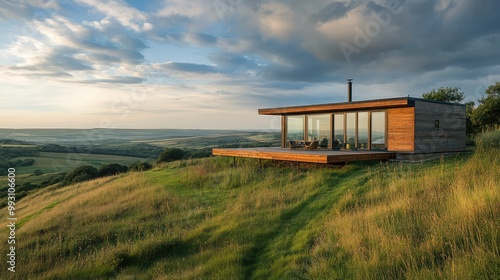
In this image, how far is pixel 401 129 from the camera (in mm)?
13641

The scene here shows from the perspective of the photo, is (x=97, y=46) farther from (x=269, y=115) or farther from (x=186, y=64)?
(x=269, y=115)

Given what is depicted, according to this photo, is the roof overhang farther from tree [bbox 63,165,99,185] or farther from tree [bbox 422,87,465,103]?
tree [bbox 63,165,99,185]

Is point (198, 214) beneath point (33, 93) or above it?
beneath

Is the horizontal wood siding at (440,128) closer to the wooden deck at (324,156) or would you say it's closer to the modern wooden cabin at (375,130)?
the modern wooden cabin at (375,130)

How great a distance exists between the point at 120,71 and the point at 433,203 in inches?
655

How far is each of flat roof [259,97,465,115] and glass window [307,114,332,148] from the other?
1.47ft

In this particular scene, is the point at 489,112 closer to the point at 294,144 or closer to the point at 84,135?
the point at 294,144

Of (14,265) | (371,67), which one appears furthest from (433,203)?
(371,67)

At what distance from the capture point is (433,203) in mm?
6047

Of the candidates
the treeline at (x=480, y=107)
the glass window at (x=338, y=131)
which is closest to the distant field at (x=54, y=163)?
the glass window at (x=338, y=131)

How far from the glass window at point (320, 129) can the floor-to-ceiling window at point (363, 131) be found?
5.63 ft

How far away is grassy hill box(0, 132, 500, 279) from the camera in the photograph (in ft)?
14.3

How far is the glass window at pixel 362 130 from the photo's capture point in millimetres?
15141

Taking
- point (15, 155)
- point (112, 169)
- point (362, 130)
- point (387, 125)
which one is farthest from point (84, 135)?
point (387, 125)
